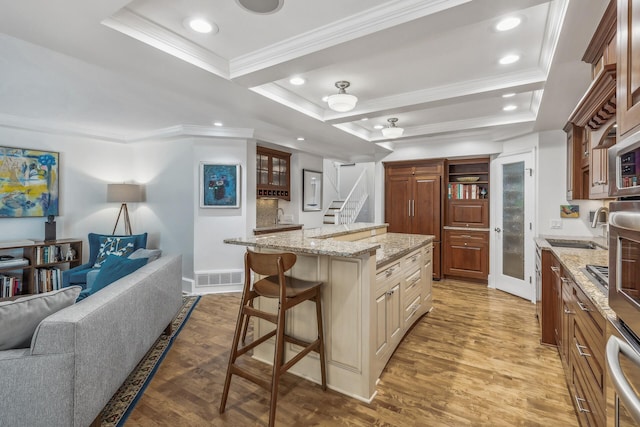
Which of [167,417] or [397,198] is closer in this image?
[167,417]

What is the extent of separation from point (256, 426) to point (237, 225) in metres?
3.23

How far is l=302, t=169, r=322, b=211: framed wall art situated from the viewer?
20.4 feet

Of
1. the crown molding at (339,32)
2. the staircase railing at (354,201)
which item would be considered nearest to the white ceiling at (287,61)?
the crown molding at (339,32)

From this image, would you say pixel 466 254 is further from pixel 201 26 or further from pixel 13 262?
pixel 13 262

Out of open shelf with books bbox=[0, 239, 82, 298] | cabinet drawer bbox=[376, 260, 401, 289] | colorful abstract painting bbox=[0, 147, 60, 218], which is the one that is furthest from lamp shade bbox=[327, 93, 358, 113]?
colorful abstract painting bbox=[0, 147, 60, 218]

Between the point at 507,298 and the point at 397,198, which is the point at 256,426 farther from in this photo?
the point at 397,198

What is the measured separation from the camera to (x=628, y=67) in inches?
40.3

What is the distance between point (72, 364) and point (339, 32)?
7.82 ft

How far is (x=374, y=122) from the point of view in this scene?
4578 mm

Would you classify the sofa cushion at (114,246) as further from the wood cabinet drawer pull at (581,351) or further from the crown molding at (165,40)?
the wood cabinet drawer pull at (581,351)

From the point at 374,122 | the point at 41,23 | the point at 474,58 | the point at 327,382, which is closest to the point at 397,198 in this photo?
the point at 374,122

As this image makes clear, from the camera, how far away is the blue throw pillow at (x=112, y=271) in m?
2.47

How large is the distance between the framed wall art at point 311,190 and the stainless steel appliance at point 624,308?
17.5 ft

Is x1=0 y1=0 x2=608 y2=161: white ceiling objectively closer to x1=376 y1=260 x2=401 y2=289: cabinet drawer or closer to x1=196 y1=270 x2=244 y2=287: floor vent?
x1=376 y1=260 x2=401 y2=289: cabinet drawer
